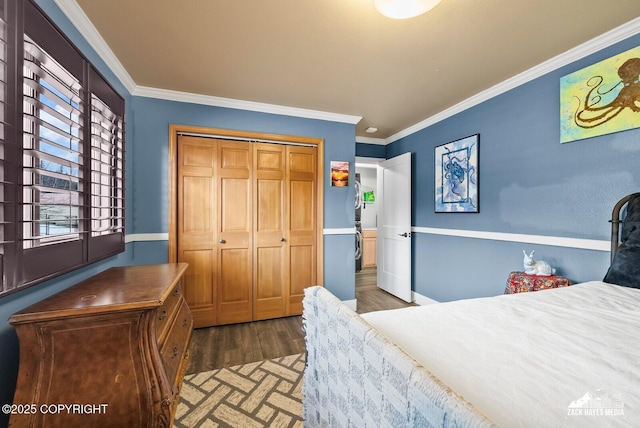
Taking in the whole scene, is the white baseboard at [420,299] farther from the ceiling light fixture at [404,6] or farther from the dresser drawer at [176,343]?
the ceiling light fixture at [404,6]

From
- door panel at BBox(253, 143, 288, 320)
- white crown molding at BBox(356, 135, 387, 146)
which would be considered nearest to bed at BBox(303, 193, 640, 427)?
door panel at BBox(253, 143, 288, 320)

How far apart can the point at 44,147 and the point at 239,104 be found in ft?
6.27

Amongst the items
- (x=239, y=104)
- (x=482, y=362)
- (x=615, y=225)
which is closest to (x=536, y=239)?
(x=615, y=225)

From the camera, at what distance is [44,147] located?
1269 millimetres

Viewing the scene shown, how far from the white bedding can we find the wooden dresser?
1.01 meters

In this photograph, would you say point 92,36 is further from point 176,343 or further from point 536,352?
point 536,352

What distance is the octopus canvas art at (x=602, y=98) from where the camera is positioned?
1.70 meters

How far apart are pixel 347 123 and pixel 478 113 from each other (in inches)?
57.2

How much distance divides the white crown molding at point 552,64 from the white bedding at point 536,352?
168cm

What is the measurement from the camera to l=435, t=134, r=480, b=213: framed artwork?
2818 mm

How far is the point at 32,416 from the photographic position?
0.98m

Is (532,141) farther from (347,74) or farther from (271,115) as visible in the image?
(271,115)

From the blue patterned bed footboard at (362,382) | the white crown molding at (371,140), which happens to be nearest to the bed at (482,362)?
the blue patterned bed footboard at (362,382)

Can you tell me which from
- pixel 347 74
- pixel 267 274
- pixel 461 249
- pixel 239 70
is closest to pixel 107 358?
pixel 267 274
